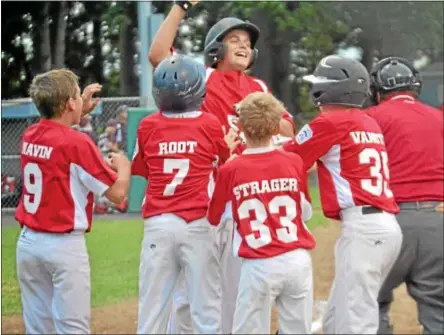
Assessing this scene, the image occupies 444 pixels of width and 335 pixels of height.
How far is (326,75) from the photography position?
5.25 metres

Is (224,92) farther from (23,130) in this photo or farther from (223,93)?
(23,130)

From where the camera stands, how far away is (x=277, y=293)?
4707 millimetres

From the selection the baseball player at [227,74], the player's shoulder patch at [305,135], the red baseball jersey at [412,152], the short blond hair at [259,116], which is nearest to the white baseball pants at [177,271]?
the baseball player at [227,74]

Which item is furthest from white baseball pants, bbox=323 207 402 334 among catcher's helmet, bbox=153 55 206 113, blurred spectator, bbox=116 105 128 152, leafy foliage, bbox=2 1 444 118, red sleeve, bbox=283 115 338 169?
blurred spectator, bbox=116 105 128 152

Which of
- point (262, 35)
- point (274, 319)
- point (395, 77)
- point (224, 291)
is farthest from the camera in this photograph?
point (262, 35)

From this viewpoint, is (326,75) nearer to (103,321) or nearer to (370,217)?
(370,217)

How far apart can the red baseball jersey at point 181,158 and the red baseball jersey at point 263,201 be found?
20 centimetres

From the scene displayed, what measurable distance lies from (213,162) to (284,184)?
515 millimetres

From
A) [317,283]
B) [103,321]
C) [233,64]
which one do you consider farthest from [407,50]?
[233,64]

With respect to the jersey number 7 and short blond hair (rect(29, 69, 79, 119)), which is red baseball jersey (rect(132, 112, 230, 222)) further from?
short blond hair (rect(29, 69, 79, 119))

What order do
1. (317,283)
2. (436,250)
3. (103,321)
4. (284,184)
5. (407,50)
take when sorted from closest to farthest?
(284,184) < (436,250) < (103,321) < (317,283) < (407,50)

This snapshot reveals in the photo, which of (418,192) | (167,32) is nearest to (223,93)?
(167,32)

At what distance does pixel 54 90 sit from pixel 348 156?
162 cm

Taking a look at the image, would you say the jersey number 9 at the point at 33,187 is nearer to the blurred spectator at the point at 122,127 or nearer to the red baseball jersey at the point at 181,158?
the red baseball jersey at the point at 181,158
